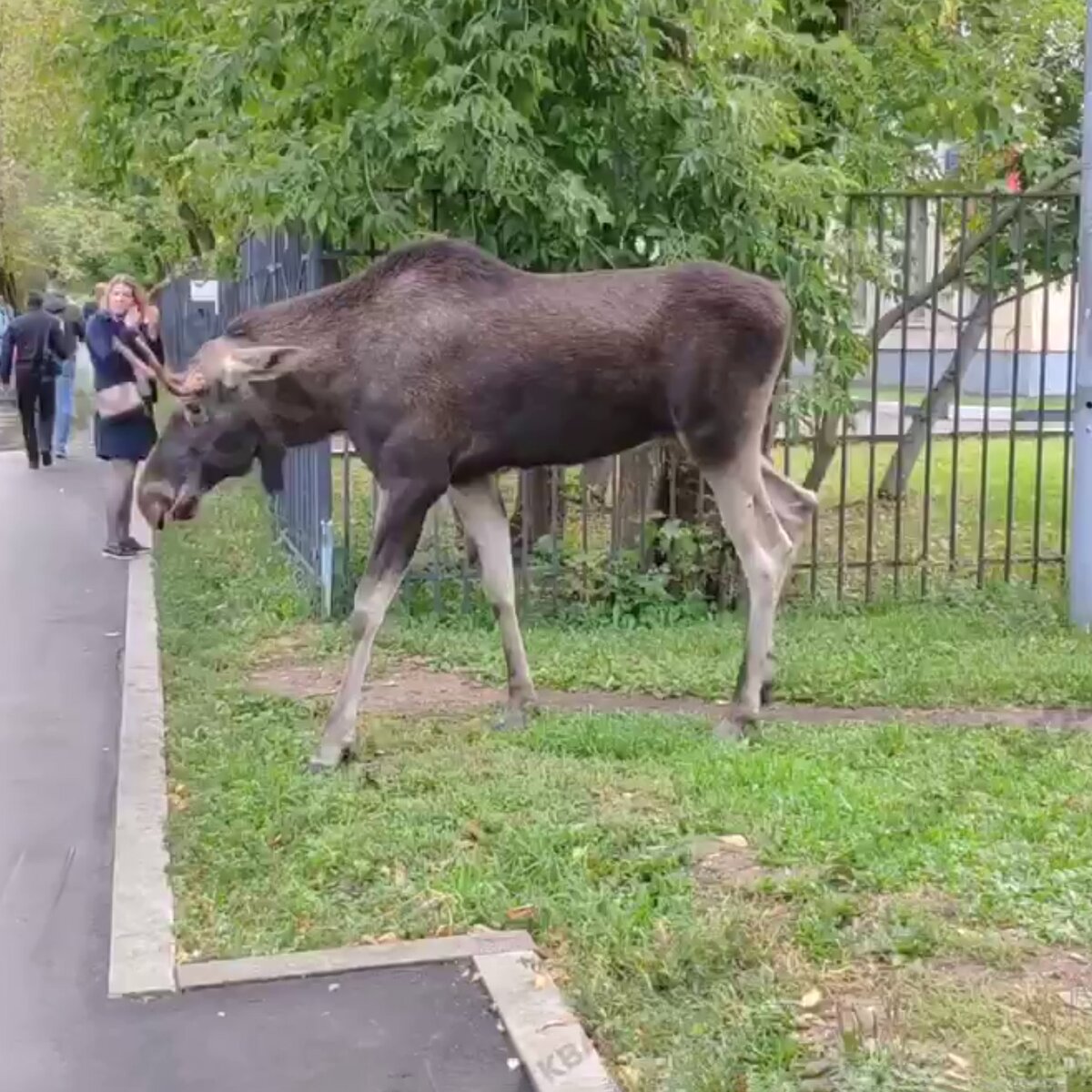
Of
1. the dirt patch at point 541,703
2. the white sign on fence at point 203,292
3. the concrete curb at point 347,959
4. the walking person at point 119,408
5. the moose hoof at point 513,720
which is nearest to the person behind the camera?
the concrete curb at point 347,959

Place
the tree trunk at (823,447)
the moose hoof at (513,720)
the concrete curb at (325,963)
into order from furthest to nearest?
the tree trunk at (823,447), the moose hoof at (513,720), the concrete curb at (325,963)

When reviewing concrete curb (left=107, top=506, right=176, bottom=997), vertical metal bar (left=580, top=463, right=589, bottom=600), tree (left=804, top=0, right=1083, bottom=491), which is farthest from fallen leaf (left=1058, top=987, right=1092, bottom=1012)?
tree (left=804, top=0, right=1083, bottom=491)

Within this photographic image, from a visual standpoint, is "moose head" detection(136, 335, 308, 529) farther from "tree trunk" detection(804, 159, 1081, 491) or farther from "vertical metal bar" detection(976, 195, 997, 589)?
"vertical metal bar" detection(976, 195, 997, 589)

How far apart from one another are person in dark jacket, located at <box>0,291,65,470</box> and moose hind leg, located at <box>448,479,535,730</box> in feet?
40.8

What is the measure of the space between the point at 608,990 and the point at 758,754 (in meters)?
2.29

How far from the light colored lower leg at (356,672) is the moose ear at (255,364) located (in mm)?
918

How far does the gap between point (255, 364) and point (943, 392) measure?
6.55 metres

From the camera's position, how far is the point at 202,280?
26172mm

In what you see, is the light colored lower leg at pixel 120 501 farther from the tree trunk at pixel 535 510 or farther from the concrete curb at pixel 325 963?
the concrete curb at pixel 325 963

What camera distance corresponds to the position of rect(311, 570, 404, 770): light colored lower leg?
6.71 meters

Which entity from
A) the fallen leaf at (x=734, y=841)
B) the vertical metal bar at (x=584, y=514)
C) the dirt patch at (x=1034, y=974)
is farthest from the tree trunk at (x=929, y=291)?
the dirt patch at (x=1034, y=974)

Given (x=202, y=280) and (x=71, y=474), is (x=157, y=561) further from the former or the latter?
(x=202, y=280)

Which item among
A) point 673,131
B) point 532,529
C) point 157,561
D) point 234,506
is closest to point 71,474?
point 234,506

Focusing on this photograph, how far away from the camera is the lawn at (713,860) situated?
168 inches
